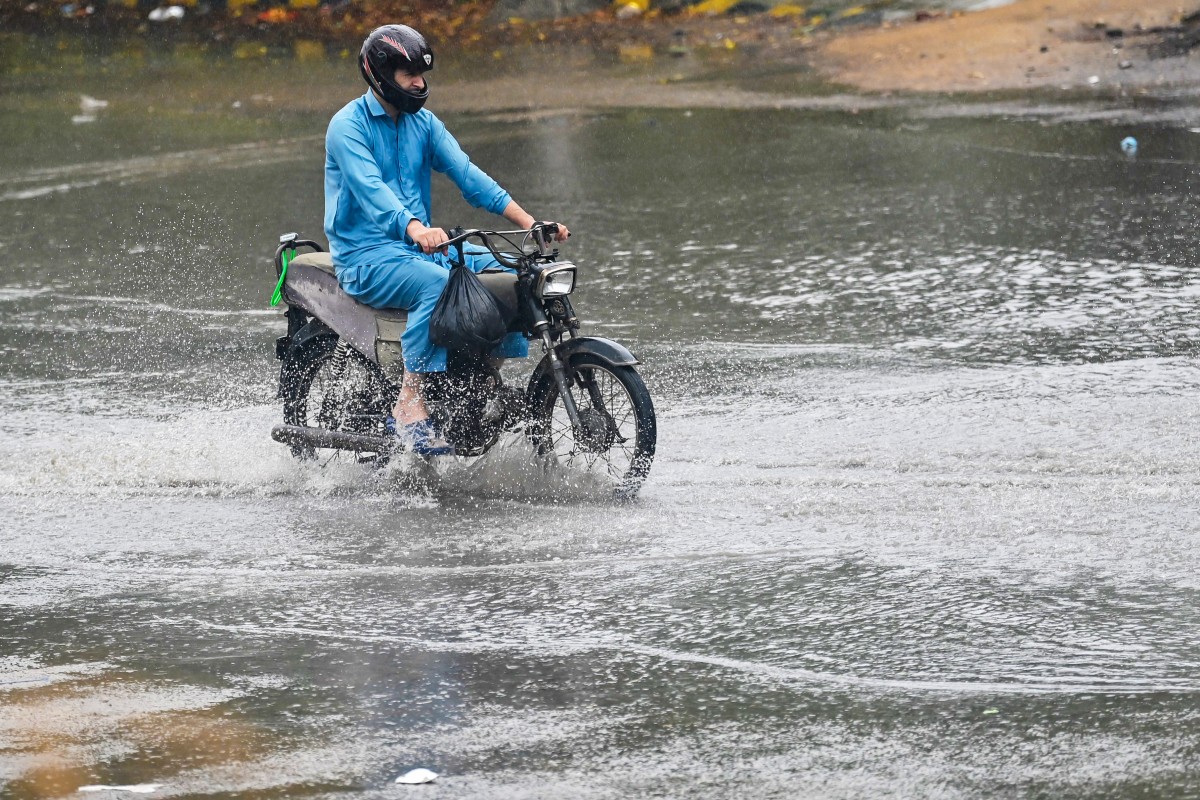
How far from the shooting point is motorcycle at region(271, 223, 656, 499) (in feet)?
21.6

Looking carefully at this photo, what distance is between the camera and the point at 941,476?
21.6ft

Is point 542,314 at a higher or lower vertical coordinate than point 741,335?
higher

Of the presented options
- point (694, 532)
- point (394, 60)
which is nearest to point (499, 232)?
point (394, 60)

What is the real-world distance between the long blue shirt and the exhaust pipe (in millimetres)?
707

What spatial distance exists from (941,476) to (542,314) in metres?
1.66

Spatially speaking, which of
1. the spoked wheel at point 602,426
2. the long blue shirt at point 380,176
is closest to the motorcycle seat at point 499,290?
the long blue shirt at point 380,176

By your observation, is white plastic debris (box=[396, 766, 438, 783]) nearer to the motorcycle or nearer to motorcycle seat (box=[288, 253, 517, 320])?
the motorcycle

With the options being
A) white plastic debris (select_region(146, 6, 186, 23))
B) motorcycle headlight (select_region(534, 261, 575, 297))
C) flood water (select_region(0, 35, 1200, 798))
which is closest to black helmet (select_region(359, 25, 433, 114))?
motorcycle headlight (select_region(534, 261, 575, 297))

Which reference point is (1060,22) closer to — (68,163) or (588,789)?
(68,163)

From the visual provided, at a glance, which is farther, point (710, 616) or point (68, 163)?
point (68, 163)

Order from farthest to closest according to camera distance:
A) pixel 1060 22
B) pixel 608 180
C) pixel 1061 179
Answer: pixel 1060 22
pixel 608 180
pixel 1061 179

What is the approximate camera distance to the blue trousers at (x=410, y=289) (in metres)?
6.67

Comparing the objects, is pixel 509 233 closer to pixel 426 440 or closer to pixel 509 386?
pixel 509 386

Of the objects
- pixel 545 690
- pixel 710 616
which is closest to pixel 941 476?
pixel 710 616
